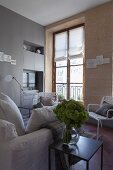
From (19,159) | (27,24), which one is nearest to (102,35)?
(27,24)

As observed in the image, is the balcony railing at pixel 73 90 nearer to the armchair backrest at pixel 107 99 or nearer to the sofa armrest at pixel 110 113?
the armchair backrest at pixel 107 99

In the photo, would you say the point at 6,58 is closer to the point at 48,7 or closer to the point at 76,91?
the point at 48,7

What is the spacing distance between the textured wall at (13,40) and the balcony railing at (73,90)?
5.19 feet

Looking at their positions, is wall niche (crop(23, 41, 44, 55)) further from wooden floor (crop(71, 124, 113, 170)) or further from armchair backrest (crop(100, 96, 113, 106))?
wooden floor (crop(71, 124, 113, 170))

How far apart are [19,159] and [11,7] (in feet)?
13.9

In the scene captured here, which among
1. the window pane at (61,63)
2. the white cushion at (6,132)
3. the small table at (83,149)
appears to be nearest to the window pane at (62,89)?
the window pane at (61,63)

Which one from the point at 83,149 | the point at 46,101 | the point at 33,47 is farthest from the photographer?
the point at 33,47

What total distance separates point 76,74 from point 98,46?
1.31 meters

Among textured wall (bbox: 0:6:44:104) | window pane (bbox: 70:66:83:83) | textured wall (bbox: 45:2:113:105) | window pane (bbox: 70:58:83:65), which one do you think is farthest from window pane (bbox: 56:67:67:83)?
textured wall (bbox: 0:6:44:104)

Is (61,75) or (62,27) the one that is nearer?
(62,27)

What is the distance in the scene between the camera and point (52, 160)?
1612 millimetres

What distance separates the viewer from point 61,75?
577 cm

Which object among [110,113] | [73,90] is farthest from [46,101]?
[110,113]

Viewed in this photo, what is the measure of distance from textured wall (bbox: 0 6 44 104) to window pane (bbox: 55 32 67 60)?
40.0 inches
